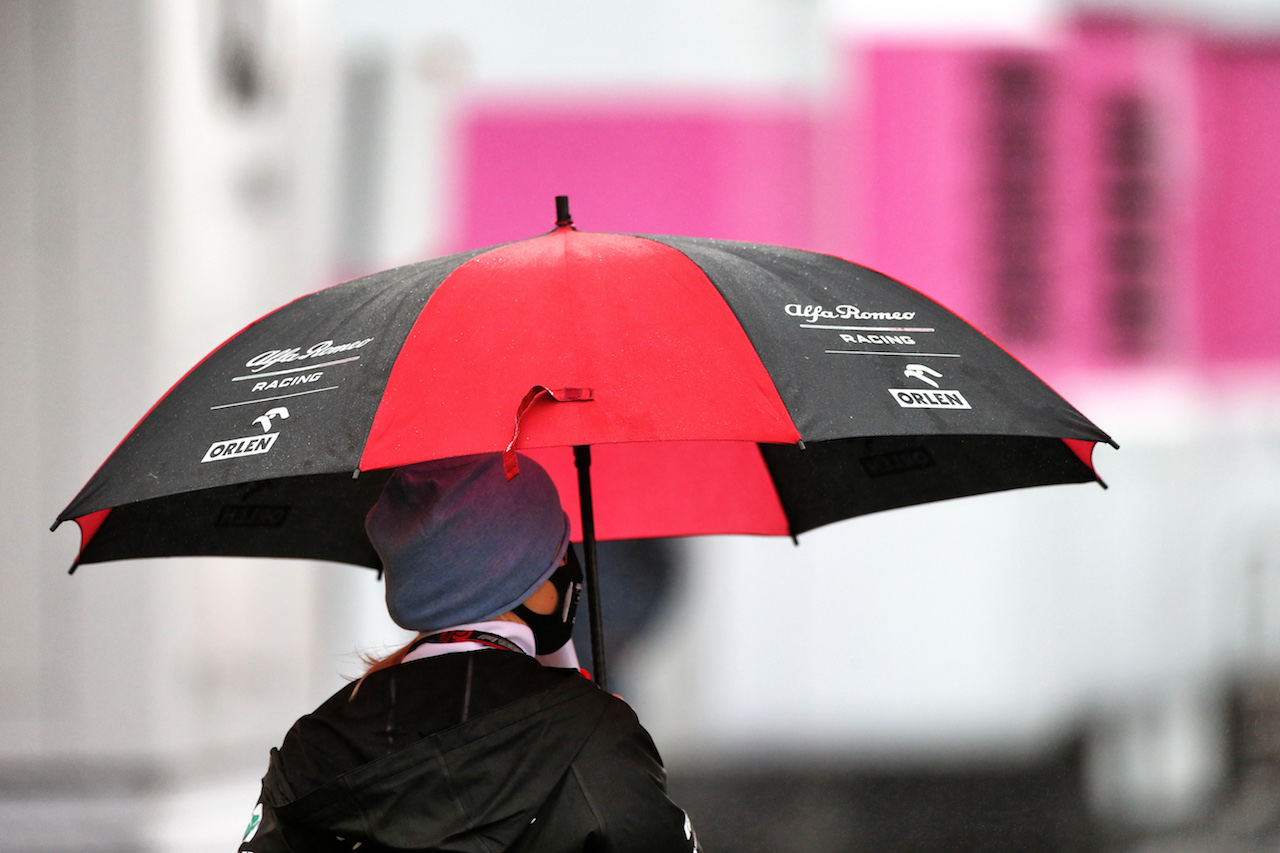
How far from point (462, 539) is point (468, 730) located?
236mm

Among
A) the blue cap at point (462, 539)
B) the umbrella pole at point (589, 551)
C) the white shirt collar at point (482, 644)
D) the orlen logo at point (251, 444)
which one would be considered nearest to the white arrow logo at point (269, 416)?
the orlen logo at point (251, 444)

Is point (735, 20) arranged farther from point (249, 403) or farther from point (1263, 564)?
point (249, 403)

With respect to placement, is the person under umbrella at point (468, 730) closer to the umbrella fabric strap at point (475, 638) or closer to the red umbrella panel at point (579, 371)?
the umbrella fabric strap at point (475, 638)

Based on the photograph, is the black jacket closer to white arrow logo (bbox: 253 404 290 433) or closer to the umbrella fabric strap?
the umbrella fabric strap

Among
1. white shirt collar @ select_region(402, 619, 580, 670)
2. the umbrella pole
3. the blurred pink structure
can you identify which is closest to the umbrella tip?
the umbrella pole

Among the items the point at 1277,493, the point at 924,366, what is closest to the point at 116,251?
the point at 924,366

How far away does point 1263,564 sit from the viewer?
609cm

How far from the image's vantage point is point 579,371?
167cm

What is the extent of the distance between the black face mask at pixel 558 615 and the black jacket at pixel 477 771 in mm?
125

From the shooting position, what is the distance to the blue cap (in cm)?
164

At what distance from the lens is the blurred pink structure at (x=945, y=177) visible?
6035mm

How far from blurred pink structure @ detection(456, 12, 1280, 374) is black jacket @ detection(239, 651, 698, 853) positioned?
15.1ft

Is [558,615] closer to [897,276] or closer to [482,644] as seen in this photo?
[482,644]

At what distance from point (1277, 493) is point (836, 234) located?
2.23m
